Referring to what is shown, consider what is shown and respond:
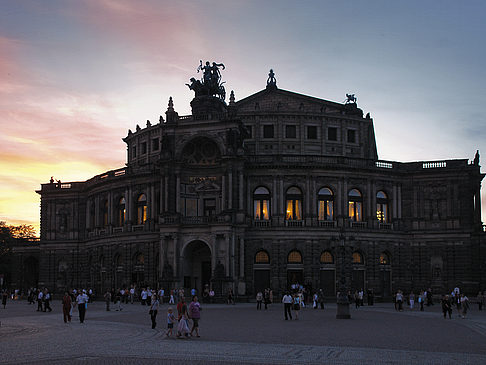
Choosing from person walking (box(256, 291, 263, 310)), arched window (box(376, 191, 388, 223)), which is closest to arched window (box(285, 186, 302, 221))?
arched window (box(376, 191, 388, 223))

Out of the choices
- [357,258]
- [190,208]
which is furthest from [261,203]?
[357,258]

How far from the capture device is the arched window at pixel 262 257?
71875 mm

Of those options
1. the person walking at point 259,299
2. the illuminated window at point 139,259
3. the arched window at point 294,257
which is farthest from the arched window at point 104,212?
the person walking at point 259,299

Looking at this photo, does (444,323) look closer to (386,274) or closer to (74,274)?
(386,274)

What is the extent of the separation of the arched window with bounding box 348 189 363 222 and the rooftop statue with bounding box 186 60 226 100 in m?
19.1

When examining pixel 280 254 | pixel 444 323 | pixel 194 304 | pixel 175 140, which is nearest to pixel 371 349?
pixel 194 304

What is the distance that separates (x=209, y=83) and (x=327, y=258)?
952 inches

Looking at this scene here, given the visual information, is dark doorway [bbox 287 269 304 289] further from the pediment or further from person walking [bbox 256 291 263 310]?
the pediment

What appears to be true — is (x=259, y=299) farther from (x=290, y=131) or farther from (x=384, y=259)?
(x=290, y=131)

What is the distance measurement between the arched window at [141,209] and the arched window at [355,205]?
23.6 m

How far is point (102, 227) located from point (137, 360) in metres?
61.6

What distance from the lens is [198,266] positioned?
74.1 metres

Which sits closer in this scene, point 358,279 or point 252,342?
point 252,342

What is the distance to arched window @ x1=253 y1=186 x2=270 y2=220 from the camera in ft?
240
